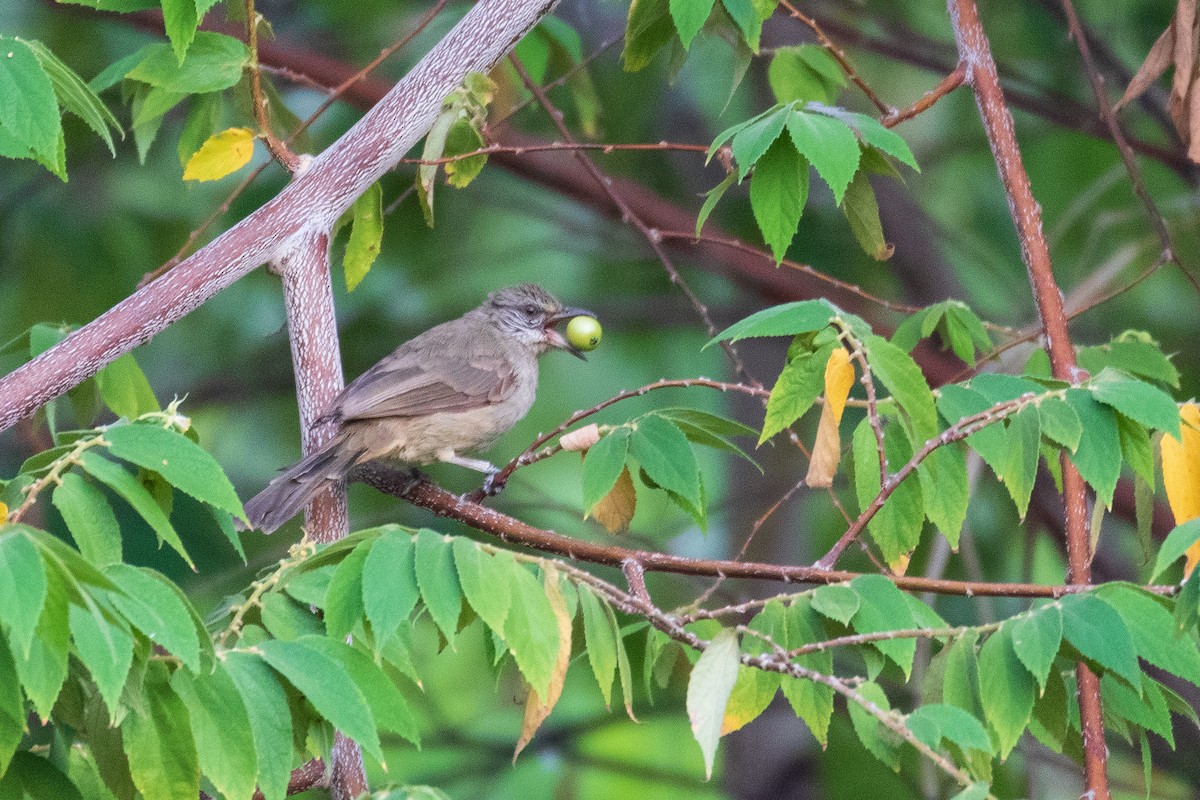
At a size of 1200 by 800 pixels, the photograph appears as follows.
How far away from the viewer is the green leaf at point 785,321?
94.0 inches

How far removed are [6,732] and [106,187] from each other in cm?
533

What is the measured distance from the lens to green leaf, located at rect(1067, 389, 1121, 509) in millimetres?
2328

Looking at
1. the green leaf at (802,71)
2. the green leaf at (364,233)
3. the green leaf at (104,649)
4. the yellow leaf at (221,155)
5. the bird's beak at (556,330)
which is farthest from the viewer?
the bird's beak at (556,330)

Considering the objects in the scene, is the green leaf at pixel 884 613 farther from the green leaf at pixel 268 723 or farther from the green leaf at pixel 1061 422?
the green leaf at pixel 268 723

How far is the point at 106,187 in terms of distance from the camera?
6770 mm

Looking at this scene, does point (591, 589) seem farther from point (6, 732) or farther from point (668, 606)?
point (668, 606)

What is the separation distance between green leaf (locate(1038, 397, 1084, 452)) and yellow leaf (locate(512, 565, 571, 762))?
84 centimetres

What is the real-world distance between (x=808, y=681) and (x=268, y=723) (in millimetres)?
896

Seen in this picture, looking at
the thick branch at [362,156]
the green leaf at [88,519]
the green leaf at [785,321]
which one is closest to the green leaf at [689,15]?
the thick branch at [362,156]

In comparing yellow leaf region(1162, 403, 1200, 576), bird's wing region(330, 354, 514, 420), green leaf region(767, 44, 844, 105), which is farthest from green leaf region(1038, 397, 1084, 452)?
bird's wing region(330, 354, 514, 420)

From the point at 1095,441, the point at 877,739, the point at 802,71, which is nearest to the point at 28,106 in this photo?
the point at 877,739

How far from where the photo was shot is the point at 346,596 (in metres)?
2.16

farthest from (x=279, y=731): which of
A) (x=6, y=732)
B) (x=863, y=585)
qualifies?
(x=863, y=585)

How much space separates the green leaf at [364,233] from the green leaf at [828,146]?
1241 mm
